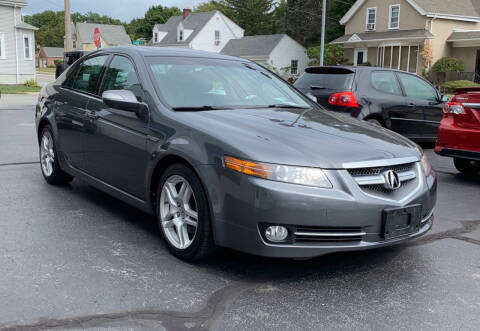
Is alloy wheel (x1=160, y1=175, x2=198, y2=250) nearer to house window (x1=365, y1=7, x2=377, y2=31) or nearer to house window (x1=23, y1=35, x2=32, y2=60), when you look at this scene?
house window (x1=23, y1=35, x2=32, y2=60)

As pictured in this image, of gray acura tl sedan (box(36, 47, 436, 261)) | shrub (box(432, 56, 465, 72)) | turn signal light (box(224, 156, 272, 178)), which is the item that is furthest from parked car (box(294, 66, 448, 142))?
shrub (box(432, 56, 465, 72))

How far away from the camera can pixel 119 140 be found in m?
4.59

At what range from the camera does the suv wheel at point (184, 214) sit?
368 centimetres

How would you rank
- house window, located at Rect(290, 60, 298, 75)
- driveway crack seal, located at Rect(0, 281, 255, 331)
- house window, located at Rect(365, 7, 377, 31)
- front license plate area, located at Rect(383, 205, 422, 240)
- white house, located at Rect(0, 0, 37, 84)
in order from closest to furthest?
driveway crack seal, located at Rect(0, 281, 255, 331) → front license plate area, located at Rect(383, 205, 422, 240) → white house, located at Rect(0, 0, 37, 84) → house window, located at Rect(365, 7, 377, 31) → house window, located at Rect(290, 60, 298, 75)

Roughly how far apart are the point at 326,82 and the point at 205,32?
54.2 metres

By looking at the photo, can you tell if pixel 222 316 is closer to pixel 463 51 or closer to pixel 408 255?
pixel 408 255

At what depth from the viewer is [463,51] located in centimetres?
3803

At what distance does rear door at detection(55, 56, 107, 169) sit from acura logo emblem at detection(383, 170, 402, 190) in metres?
2.90

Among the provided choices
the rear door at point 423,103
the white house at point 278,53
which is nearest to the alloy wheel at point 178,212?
the rear door at point 423,103

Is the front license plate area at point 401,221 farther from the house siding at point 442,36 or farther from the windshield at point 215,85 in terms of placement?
the house siding at point 442,36

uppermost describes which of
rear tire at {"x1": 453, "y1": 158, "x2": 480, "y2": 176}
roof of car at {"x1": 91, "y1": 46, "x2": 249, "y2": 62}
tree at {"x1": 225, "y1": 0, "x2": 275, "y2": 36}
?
tree at {"x1": 225, "y1": 0, "x2": 275, "y2": 36}

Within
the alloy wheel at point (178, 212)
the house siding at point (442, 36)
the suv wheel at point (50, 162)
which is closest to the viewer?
the alloy wheel at point (178, 212)

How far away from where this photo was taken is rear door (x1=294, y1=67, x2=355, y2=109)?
8.92 meters

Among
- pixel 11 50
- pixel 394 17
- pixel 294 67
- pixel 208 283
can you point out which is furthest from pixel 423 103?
pixel 294 67
